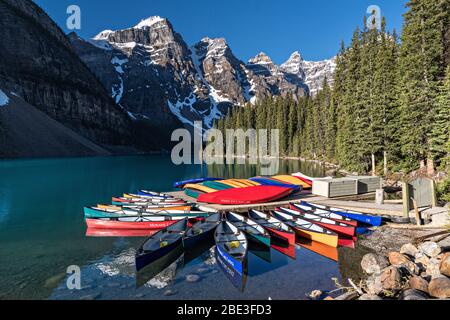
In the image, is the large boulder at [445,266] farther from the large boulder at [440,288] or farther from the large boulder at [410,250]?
the large boulder at [410,250]

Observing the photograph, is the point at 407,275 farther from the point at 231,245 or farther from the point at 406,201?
Answer: the point at 406,201

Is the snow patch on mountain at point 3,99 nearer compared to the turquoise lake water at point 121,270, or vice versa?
the turquoise lake water at point 121,270

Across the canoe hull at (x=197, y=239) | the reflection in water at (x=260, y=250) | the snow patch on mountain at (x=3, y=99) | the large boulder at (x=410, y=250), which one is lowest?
the reflection in water at (x=260, y=250)

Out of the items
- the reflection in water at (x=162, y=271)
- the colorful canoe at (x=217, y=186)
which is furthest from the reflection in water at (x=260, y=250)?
the colorful canoe at (x=217, y=186)

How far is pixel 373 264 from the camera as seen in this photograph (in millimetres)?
14414

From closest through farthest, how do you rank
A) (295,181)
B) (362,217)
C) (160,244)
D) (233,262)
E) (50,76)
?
1. (233,262)
2. (160,244)
3. (362,217)
4. (295,181)
5. (50,76)

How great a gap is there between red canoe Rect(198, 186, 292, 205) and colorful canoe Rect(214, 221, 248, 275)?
19.0 ft

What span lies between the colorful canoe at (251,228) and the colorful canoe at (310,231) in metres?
2.63

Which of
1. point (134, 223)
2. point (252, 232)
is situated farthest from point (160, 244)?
point (252, 232)

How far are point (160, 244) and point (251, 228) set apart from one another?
665 centimetres

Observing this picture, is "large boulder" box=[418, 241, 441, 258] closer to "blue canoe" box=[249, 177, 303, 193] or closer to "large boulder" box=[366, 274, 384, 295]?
"large boulder" box=[366, 274, 384, 295]

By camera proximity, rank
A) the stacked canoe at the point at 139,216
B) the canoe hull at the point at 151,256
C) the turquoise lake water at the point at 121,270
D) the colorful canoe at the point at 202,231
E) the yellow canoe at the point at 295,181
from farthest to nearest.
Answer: the yellow canoe at the point at 295,181, the stacked canoe at the point at 139,216, the colorful canoe at the point at 202,231, the canoe hull at the point at 151,256, the turquoise lake water at the point at 121,270

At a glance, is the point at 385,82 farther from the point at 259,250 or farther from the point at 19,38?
the point at 19,38

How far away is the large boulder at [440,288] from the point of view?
9.25 metres
